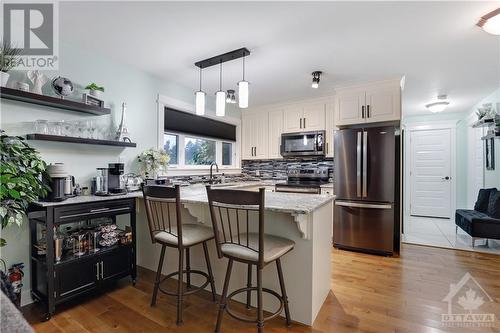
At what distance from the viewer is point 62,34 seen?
229 cm

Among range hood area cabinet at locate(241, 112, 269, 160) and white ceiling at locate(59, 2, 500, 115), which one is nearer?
white ceiling at locate(59, 2, 500, 115)

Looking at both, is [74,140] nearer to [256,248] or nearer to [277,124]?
[256,248]

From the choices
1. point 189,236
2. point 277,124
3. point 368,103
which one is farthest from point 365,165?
point 189,236

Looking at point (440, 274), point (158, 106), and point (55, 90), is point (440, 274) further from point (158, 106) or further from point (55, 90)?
point (55, 90)

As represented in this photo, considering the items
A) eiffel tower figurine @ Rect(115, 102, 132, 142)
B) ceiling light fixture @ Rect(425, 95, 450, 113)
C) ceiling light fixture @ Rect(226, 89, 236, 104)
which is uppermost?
ceiling light fixture @ Rect(425, 95, 450, 113)

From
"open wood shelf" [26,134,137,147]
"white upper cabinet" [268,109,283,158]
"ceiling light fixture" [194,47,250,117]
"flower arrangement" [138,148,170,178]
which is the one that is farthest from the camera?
"white upper cabinet" [268,109,283,158]

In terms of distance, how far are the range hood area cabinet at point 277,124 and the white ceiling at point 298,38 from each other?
0.83m

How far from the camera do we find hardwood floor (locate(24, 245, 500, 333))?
1.83m

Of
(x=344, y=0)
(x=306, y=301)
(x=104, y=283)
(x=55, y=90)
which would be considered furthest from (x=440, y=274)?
(x=55, y=90)

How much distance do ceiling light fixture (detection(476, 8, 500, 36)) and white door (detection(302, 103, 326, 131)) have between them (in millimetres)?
2343

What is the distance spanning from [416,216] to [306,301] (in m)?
5.36

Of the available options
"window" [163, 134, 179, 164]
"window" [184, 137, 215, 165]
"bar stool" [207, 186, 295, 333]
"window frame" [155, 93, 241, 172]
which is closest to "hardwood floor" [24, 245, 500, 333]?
"bar stool" [207, 186, 295, 333]

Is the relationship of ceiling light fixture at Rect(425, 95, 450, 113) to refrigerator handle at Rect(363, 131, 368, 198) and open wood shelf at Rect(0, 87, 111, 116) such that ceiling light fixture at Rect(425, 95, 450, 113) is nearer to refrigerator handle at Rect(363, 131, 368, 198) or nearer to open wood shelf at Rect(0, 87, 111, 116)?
refrigerator handle at Rect(363, 131, 368, 198)
